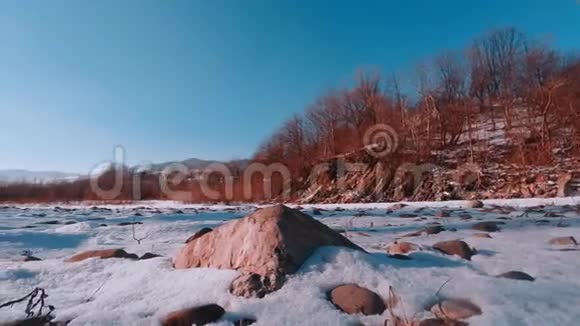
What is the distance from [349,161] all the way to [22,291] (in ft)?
74.0

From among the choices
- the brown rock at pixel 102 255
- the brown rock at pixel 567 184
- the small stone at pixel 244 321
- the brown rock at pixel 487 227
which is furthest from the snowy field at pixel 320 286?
the brown rock at pixel 567 184

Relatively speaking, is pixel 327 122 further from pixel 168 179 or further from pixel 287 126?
pixel 168 179

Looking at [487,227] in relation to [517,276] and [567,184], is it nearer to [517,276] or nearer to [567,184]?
[517,276]

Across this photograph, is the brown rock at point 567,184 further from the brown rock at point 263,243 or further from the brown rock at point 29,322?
the brown rock at point 29,322

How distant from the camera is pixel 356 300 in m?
1.91

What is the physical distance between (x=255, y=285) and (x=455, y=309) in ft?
3.09

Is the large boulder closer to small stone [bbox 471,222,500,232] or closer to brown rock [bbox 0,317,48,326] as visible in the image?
brown rock [bbox 0,317,48,326]

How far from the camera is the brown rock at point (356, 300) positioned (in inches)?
73.2

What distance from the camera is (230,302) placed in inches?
77.2

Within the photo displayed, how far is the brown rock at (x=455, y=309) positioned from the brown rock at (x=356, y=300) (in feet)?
0.79

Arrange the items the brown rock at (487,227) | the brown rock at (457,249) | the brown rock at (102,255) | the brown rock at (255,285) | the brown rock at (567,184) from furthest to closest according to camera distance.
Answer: the brown rock at (567,184), the brown rock at (487,227), the brown rock at (102,255), the brown rock at (457,249), the brown rock at (255,285)

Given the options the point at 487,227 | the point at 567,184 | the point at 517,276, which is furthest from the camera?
the point at 567,184

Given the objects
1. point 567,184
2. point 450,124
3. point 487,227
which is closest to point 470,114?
point 450,124

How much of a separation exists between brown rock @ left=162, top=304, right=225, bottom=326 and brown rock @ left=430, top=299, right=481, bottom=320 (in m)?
0.97
